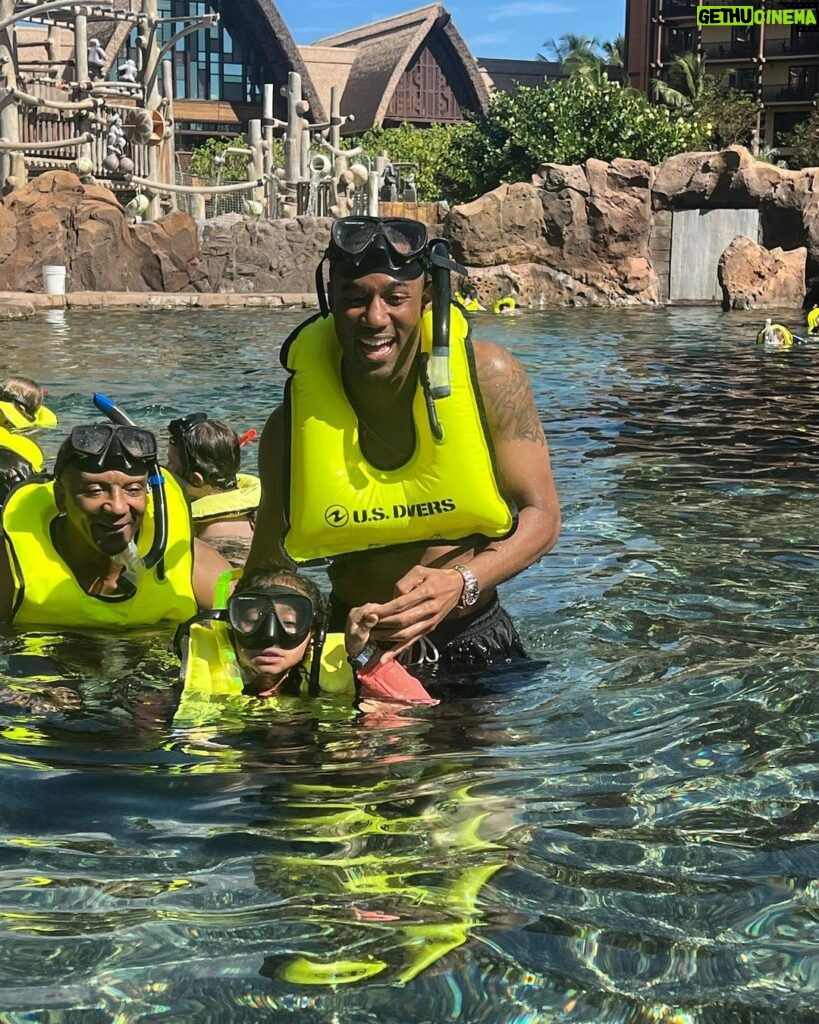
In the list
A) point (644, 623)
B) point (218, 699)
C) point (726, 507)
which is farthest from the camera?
point (726, 507)

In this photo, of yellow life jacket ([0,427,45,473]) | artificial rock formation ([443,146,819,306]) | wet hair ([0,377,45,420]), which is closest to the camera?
yellow life jacket ([0,427,45,473])

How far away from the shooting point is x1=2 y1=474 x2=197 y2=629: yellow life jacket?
186 inches

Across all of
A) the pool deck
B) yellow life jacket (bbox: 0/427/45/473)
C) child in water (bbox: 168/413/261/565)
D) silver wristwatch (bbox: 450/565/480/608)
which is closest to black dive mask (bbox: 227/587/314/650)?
silver wristwatch (bbox: 450/565/480/608)

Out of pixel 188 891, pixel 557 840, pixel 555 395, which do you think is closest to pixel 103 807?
pixel 188 891

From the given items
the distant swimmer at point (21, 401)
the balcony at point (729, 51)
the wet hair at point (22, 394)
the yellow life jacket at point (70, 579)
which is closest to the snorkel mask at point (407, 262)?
the yellow life jacket at point (70, 579)

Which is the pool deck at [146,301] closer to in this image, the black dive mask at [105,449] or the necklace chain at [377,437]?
the black dive mask at [105,449]

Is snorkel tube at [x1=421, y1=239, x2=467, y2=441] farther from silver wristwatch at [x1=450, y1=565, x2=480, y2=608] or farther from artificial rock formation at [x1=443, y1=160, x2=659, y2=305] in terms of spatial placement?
artificial rock formation at [x1=443, y1=160, x2=659, y2=305]

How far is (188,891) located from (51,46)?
3512 centimetres

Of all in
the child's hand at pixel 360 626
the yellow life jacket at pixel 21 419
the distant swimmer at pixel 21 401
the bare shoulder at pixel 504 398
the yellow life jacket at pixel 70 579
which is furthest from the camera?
the distant swimmer at pixel 21 401

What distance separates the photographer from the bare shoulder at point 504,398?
Answer: 13.4 ft

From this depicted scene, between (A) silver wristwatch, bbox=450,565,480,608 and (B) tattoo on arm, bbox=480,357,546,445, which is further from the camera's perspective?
(B) tattoo on arm, bbox=480,357,546,445

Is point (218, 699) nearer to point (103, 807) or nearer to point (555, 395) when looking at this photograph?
point (103, 807)

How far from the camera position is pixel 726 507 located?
786 cm

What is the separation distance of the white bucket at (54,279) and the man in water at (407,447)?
23.0 meters
